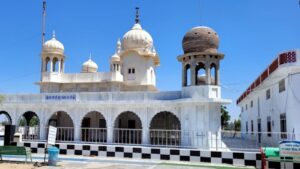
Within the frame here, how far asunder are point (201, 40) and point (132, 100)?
485 centimetres

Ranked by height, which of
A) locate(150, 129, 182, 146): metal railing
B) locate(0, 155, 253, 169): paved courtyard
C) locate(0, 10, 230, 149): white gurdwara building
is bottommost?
locate(0, 155, 253, 169): paved courtyard

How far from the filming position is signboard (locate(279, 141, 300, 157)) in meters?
8.80

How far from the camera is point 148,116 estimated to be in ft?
53.2

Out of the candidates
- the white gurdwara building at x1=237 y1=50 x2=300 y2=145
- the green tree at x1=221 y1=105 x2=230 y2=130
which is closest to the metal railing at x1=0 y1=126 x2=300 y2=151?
the white gurdwara building at x1=237 y1=50 x2=300 y2=145

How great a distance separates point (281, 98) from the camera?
15.0 meters

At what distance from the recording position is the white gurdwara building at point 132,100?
49.3ft

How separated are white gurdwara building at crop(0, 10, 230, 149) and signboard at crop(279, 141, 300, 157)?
318 cm

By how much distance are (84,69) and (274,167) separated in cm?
2234

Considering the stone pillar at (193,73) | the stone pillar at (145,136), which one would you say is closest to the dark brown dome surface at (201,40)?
the stone pillar at (193,73)

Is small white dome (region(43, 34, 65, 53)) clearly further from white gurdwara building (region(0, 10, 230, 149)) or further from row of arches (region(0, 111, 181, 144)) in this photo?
row of arches (region(0, 111, 181, 144))

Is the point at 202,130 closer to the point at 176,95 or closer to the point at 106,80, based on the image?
the point at 176,95

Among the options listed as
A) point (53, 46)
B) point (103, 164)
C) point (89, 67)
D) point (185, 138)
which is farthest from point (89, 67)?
point (103, 164)

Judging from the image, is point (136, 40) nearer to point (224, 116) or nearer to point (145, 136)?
point (145, 136)

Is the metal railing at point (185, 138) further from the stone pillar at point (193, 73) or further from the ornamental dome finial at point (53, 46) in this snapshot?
the ornamental dome finial at point (53, 46)
